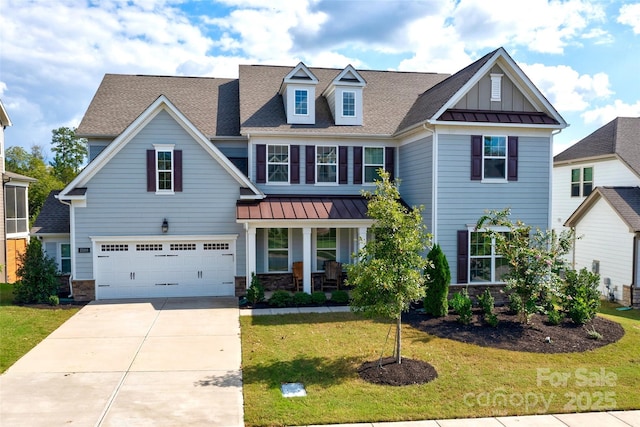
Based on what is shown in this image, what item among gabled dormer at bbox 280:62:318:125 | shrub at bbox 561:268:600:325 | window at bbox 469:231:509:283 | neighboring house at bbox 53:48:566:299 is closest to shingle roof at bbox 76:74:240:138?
neighboring house at bbox 53:48:566:299

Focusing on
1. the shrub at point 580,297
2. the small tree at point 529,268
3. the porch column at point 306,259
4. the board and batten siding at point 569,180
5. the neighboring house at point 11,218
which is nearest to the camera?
the small tree at point 529,268

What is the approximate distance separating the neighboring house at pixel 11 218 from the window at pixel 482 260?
820 inches

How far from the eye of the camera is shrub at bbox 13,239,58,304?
50.8ft

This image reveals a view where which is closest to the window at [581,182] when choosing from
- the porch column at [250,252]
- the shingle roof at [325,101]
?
the shingle roof at [325,101]

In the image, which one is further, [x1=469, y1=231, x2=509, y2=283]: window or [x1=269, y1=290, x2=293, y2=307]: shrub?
[x1=469, y1=231, x2=509, y2=283]: window

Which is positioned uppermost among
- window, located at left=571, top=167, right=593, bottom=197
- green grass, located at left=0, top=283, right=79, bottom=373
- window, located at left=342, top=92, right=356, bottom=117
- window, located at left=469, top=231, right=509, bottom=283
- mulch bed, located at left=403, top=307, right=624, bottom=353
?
window, located at left=342, top=92, right=356, bottom=117

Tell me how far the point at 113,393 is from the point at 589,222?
2013 centimetres

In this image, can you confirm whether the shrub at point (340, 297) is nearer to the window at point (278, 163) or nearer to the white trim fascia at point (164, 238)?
the white trim fascia at point (164, 238)

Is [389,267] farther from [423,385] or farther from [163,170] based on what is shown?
[163,170]

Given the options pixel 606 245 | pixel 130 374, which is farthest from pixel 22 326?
pixel 606 245

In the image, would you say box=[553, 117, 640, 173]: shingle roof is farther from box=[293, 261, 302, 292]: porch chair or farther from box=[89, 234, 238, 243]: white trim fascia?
box=[89, 234, 238, 243]: white trim fascia

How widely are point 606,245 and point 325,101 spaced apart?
1327 centimetres

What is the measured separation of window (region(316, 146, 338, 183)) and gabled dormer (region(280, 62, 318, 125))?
1.29 meters

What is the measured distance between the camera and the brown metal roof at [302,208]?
16.2 metres
